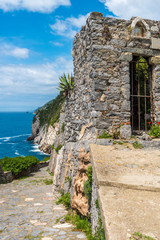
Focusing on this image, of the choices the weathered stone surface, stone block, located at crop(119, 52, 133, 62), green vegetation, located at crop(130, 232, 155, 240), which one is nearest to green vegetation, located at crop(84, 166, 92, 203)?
the weathered stone surface

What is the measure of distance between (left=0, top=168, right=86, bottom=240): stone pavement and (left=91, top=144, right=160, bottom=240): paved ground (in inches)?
69.8

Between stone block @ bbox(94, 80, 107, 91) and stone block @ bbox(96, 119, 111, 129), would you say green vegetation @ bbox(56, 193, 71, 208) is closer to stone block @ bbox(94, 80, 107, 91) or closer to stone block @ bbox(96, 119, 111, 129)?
stone block @ bbox(96, 119, 111, 129)

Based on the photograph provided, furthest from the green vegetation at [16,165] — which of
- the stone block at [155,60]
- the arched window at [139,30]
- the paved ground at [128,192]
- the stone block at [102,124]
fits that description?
the arched window at [139,30]

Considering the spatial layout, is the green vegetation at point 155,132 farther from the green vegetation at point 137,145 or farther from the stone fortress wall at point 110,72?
the green vegetation at point 137,145

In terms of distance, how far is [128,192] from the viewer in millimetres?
2881

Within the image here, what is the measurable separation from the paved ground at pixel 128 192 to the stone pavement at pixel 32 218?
177 centimetres

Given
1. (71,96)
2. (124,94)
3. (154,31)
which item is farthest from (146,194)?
(71,96)

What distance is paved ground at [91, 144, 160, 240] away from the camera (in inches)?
81.8

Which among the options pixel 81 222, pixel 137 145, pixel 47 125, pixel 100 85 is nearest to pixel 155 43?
pixel 100 85

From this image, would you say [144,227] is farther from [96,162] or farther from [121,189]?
[96,162]

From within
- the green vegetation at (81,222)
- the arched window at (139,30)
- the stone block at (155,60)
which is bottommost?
the green vegetation at (81,222)

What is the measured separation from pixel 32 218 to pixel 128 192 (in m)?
Answer: 3.94

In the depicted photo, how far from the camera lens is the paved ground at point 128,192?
2078 millimetres

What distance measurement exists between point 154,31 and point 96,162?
5.24 m
